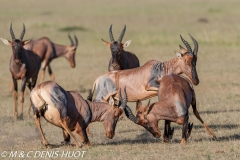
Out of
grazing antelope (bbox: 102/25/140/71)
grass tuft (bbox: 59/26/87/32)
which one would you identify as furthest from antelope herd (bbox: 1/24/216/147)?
grass tuft (bbox: 59/26/87/32)

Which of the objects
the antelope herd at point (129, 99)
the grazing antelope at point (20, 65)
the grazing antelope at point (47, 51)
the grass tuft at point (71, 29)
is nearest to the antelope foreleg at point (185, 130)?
the antelope herd at point (129, 99)

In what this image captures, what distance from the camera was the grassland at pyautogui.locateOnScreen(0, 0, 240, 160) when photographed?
10.4 m

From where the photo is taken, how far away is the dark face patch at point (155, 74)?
12148 millimetres

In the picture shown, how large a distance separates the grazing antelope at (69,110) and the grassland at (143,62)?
12.9 inches

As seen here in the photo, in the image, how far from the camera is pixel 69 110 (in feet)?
34.5

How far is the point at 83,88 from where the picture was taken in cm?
1925

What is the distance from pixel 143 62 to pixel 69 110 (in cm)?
1409

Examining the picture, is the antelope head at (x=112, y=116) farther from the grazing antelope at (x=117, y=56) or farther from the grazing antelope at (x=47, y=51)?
the grazing antelope at (x=47, y=51)

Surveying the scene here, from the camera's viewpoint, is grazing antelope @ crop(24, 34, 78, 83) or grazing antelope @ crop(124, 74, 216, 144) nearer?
grazing antelope @ crop(124, 74, 216, 144)

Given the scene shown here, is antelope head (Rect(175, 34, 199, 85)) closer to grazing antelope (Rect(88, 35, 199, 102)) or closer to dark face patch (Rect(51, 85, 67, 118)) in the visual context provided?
grazing antelope (Rect(88, 35, 199, 102))

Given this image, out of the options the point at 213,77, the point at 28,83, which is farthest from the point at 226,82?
the point at 28,83

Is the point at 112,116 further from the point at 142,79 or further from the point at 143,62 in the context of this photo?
the point at 143,62

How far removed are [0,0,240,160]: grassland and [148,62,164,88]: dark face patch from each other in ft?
3.12

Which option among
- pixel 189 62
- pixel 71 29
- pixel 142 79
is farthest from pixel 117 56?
pixel 71 29
